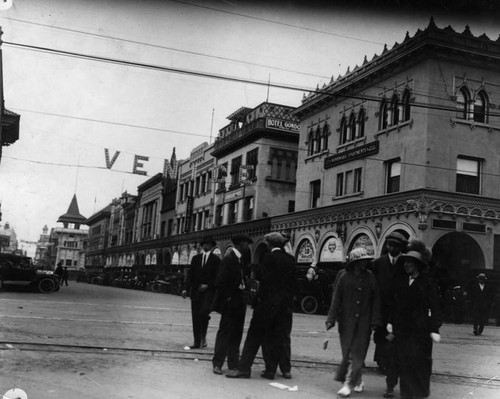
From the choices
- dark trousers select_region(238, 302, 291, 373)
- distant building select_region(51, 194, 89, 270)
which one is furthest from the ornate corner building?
distant building select_region(51, 194, 89, 270)

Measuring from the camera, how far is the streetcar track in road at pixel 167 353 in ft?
27.0

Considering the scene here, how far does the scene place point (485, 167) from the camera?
25031mm

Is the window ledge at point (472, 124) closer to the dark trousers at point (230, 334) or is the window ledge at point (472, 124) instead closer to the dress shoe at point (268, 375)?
the dark trousers at point (230, 334)

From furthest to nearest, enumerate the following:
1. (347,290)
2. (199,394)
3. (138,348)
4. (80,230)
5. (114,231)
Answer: (80,230) → (114,231) → (138,348) → (347,290) → (199,394)

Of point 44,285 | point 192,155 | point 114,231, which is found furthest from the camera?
point 114,231

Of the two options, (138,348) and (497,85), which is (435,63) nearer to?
(497,85)

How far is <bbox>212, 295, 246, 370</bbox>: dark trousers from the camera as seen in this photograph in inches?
299

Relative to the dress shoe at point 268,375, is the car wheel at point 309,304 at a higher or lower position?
higher

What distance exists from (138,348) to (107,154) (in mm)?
20929

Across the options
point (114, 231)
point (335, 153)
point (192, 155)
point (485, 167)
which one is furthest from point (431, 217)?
point (114, 231)

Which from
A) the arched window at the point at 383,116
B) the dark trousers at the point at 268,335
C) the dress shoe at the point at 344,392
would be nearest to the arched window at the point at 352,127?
the arched window at the point at 383,116

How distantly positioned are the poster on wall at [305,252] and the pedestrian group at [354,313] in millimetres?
23128

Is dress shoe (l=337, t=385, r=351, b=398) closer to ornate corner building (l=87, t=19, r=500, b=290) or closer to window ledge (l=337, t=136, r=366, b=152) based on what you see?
ornate corner building (l=87, t=19, r=500, b=290)

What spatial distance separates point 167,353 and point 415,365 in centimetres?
394
